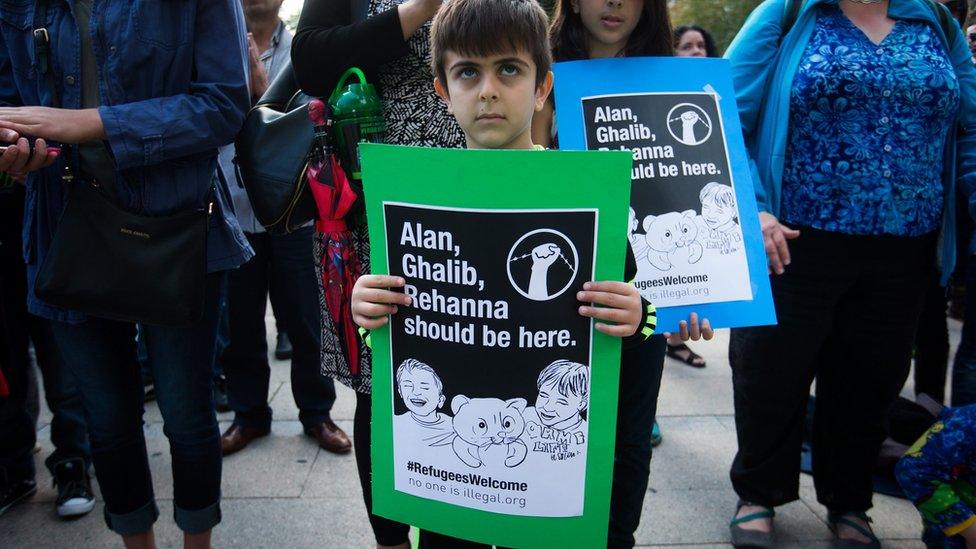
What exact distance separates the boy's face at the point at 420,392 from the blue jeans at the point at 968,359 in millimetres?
2203

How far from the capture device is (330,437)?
10.8 feet

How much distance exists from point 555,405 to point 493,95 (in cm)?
61

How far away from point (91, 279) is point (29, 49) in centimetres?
61

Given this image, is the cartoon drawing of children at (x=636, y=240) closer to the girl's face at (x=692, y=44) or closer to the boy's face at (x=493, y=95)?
the boy's face at (x=493, y=95)

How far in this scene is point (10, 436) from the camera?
2.82 m

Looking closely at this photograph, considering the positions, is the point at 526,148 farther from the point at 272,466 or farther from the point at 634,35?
the point at 272,466

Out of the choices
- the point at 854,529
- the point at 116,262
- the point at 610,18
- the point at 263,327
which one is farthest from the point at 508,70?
the point at 263,327

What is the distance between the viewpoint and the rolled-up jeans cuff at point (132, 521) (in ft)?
6.95

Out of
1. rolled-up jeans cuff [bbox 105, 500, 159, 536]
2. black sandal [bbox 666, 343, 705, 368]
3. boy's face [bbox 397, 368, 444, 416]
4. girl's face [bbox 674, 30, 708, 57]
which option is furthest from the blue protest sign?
girl's face [bbox 674, 30, 708, 57]

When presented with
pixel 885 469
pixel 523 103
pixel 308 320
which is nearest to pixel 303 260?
pixel 308 320

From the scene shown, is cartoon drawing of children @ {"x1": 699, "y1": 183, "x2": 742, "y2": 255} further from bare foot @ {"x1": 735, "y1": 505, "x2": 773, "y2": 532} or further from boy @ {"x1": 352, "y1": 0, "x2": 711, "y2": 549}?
bare foot @ {"x1": 735, "y1": 505, "x2": 773, "y2": 532}

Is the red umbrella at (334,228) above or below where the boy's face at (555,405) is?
above

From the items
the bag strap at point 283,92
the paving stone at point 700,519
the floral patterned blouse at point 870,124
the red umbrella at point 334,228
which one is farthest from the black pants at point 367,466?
the floral patterned blouse at point 870,124

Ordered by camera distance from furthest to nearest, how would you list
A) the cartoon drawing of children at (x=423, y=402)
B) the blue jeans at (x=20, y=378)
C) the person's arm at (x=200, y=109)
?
the blue jeans at (x=20, y=378) → the person's arm at (x=200, y=109) → the cartoon drawing of children at (x=423, y=402)
